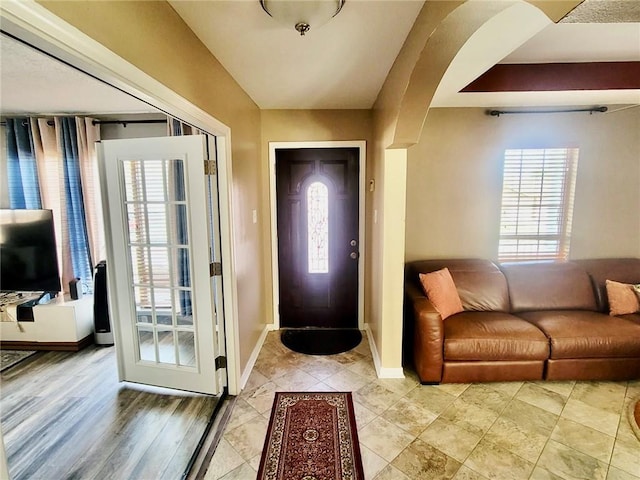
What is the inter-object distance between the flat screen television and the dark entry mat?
92.0 inches

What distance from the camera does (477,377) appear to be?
2.40 m

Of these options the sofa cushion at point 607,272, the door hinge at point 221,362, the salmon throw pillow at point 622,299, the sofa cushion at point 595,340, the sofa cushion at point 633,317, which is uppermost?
the sofa cushion at point 607,272

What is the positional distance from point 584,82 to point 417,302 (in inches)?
86.1

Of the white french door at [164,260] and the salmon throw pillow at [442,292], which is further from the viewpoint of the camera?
the salmon throw pillow at [442,292]

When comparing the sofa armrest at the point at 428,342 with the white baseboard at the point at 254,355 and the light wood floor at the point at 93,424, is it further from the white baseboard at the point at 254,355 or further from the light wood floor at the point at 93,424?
the light wood floor at the point at 93,424

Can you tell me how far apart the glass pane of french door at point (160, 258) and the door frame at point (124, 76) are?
0.88 ft

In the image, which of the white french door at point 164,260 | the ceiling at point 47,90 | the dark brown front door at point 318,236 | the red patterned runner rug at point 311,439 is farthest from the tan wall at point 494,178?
the ceiling at point 47,90

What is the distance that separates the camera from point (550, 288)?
287 cm

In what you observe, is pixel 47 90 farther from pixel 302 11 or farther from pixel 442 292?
pixel 442 292

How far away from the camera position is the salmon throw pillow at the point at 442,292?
Answer: 2627mm

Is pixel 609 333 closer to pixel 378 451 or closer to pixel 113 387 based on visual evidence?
pixel 378 451

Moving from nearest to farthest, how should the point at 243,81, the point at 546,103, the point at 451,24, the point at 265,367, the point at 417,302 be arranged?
1. the point at 451,24
2. the point at 243,81
3. the point at 417,302
4. the point at 265,367
5. the point at 546,103

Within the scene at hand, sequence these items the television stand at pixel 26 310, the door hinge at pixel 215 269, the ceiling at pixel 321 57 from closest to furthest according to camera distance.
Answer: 1. the ceiling at pixel 321 57
2. the door hinge at pixel 215 269
3. the television stand at pixel 26 310

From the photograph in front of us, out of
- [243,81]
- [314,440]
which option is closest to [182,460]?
[314,440]
